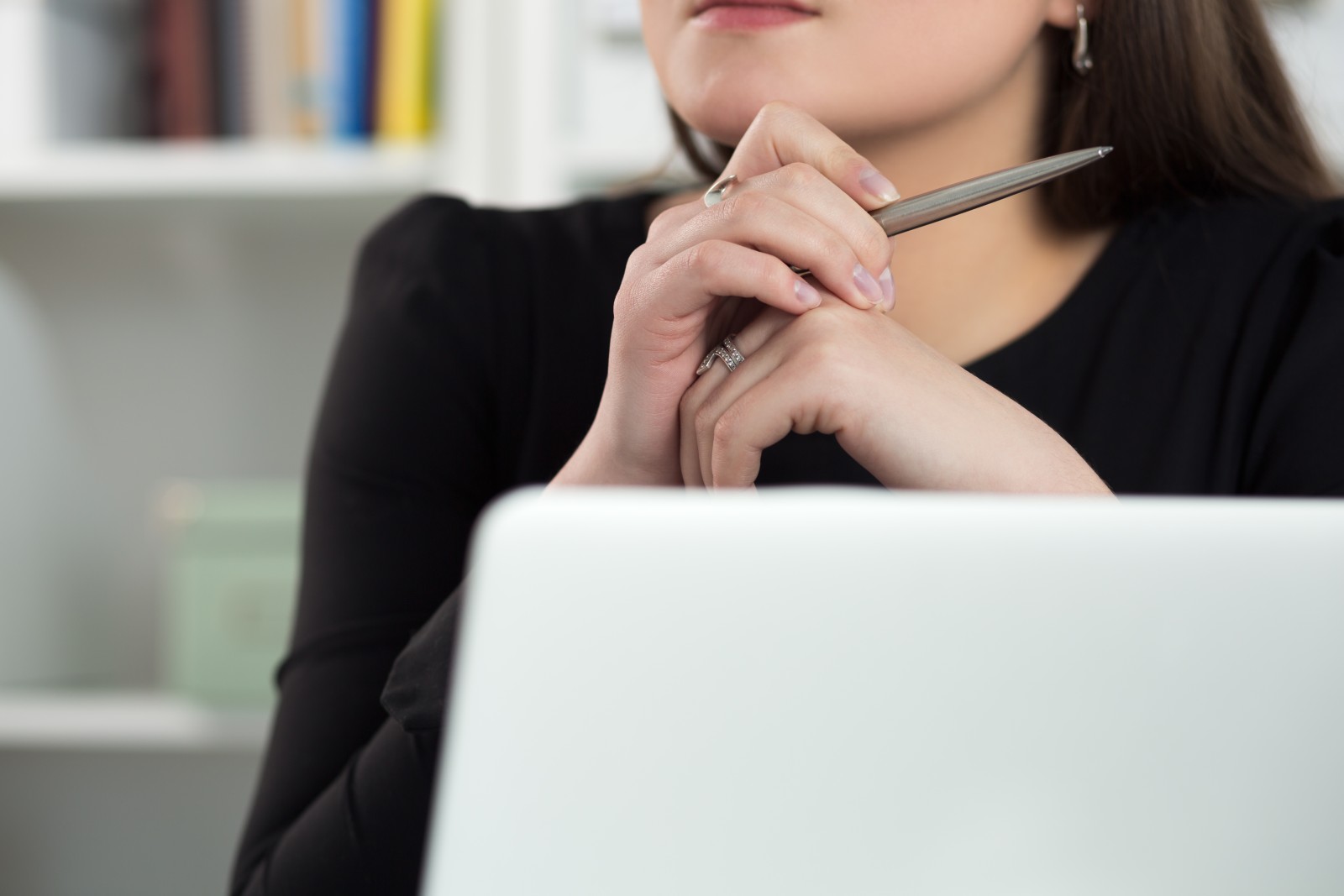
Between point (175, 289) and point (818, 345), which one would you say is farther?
point (175, 289)

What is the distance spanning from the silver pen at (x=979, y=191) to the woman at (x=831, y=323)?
2cm

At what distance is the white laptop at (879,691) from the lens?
0.92 ft

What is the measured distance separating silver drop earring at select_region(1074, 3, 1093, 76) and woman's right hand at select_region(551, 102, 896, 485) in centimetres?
33

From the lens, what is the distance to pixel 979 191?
1.95 feet

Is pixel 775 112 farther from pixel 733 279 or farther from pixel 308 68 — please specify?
pixel 308 68

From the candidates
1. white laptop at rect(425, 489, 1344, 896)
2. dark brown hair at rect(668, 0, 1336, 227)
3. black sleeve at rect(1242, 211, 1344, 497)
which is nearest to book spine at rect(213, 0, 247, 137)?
dark brown hair at rect(668, 0, 1336, 227)

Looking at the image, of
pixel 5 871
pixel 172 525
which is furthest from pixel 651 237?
pixel 5 871

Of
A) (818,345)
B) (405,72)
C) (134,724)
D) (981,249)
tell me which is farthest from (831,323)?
(134,724)

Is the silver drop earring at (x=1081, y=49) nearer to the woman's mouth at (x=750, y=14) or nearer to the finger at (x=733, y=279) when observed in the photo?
the woman's mouth at (x=750, y=14)

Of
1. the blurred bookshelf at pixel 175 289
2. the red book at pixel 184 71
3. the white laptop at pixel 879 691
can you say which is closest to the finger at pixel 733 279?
the white laptop at pixel 879 691

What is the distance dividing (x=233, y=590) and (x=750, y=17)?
1012mm

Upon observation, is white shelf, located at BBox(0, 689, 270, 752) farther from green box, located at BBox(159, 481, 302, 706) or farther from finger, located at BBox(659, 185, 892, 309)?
finger, located at BBox(659, 185, 892, 309)

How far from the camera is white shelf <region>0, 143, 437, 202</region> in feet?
4.94

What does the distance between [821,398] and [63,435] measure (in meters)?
1.47
